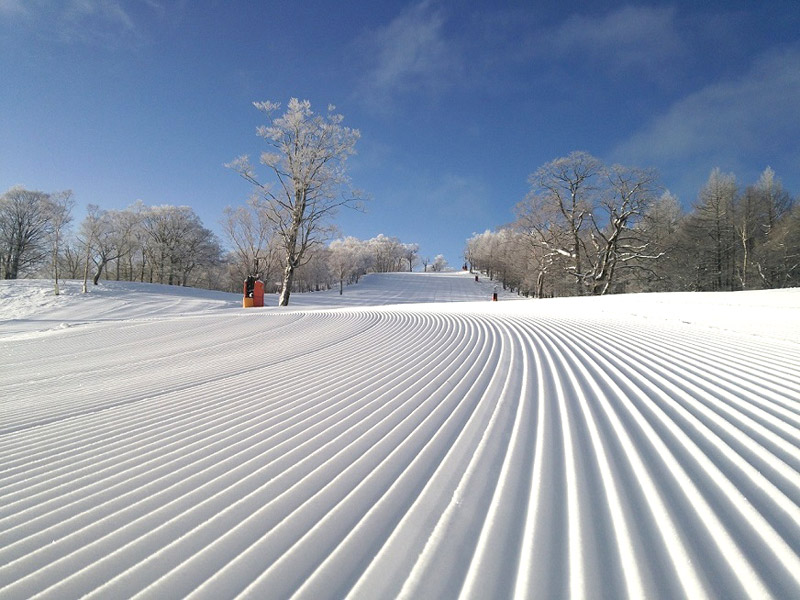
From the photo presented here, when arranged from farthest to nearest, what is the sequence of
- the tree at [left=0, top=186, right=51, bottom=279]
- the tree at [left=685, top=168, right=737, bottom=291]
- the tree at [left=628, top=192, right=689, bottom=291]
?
1. the tree at [left=0, top=186, right=51, bottom=279]
2. the tree at [left=685, top=168, right=737, bottom=291]
3. the tree at [left=628, top=192, right=689, bottom=291]

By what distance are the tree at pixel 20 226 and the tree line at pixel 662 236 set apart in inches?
1349

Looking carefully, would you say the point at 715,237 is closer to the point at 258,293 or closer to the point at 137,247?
the point at 258,293

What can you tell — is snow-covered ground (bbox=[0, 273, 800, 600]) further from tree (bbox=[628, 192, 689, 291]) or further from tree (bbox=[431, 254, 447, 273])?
tree (bbox=[431, 254, 447, 273])

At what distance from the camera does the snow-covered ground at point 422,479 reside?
105cm

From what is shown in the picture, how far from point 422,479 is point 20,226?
3717 centimetres

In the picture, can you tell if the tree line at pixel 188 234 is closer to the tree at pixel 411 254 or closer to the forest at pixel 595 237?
the forest at pixel 595 237

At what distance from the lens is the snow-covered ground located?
105 cm

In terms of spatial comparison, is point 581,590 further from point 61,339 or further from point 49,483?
point 61,339

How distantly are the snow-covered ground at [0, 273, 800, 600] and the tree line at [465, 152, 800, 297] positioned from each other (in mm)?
14899

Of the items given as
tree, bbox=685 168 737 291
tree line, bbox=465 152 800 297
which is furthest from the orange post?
tree, bbox=685 168 737 291

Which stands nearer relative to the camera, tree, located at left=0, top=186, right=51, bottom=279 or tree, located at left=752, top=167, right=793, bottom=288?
tree, located at left=752, top=167, right=793, bottom=288

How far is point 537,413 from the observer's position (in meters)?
2.29

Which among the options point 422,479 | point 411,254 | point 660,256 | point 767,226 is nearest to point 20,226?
point 422,479

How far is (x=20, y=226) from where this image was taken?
24.8m
